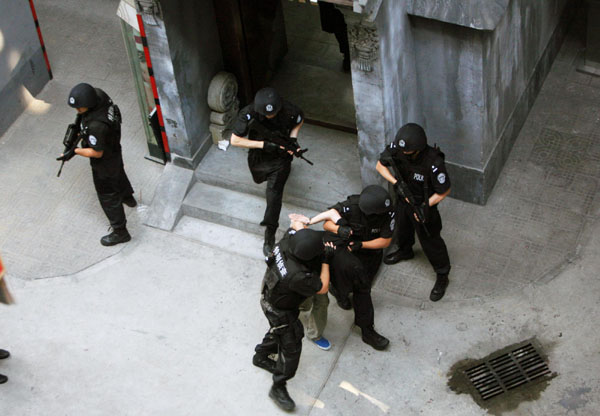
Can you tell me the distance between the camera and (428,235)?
991cm

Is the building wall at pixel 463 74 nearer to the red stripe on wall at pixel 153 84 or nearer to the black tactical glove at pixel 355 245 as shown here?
the black tactical glove at pixel 355 245

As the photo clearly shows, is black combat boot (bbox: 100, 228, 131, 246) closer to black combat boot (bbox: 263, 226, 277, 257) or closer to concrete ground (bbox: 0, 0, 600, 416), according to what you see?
concrete ground (bbox: 0, 0, 600, 416)

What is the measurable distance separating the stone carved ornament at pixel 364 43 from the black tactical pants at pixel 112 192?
3.08 metres

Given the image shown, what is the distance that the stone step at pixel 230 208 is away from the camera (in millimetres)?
11036

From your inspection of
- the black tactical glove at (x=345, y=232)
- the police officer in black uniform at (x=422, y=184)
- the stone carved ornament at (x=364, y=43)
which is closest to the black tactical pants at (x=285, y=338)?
the black tactical glove at (x=345, y=232)

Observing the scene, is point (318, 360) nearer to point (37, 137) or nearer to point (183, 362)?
point (183, 362)

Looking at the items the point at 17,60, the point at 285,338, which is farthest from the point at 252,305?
the point at 17,60

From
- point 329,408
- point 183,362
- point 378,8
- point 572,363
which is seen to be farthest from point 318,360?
point 378,8

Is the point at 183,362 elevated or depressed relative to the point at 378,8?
depressed

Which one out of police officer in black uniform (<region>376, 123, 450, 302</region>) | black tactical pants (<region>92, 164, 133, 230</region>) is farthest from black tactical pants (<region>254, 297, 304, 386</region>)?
black tactical pants (<region>92, 164, 133, 230</region>)

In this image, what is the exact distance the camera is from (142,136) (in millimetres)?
12242

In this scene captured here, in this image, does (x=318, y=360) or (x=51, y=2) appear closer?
(x=318, y=360)

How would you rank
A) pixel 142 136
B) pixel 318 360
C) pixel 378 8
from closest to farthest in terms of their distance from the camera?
pixel 378 8 < pixel 318 360 < pixel 142 136

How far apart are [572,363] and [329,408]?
2.36 metres
